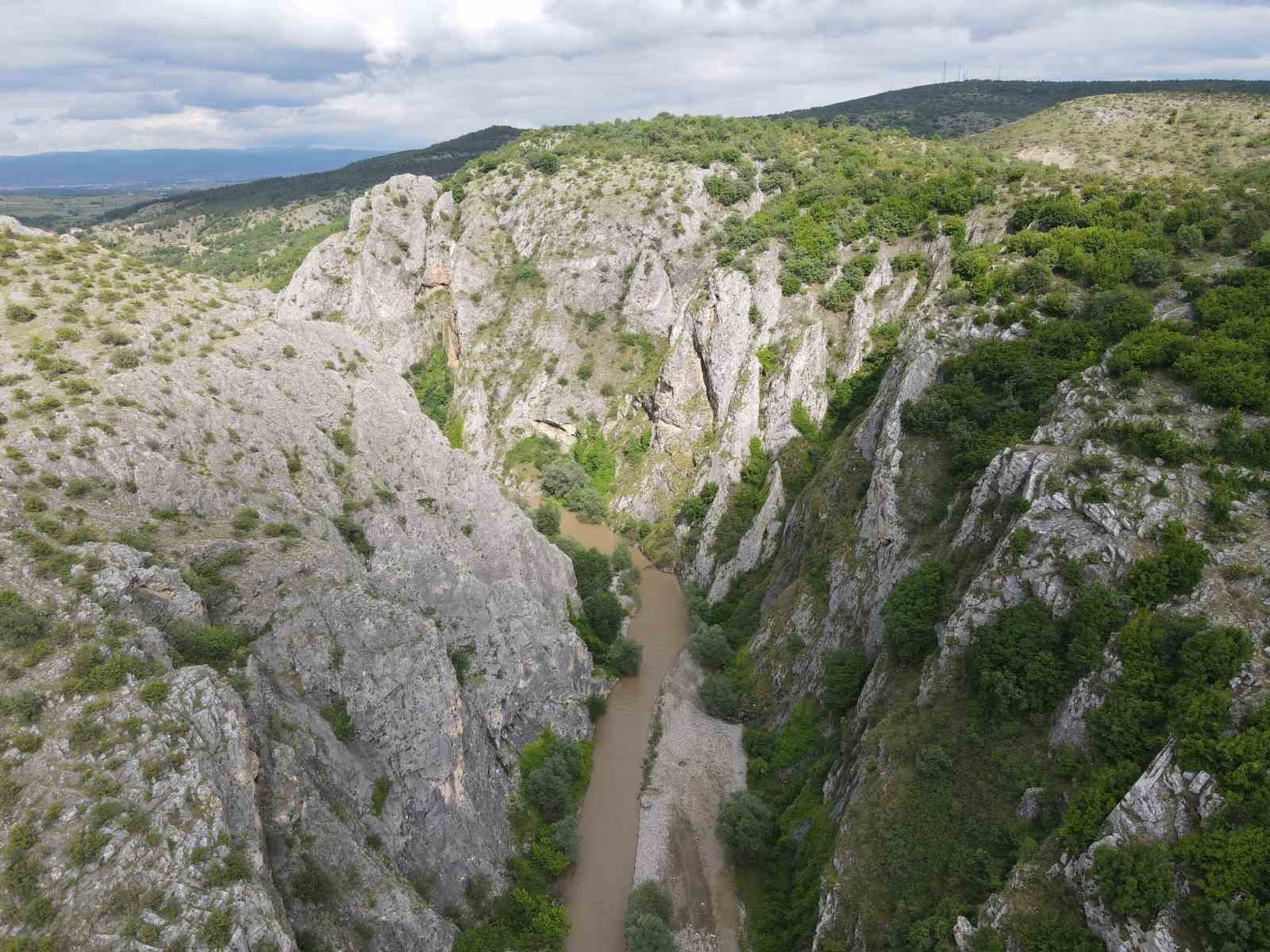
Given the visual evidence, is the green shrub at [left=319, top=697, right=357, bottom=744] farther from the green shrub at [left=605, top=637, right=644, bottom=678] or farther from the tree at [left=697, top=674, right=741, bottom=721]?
the tree at [left=697, top=674, right=741, bottom=721]

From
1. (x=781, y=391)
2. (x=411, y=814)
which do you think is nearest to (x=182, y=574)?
(x=411, y=814)

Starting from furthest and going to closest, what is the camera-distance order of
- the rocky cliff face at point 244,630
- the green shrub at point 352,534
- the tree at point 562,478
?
the tree at point 562,478, the green shrub at point 352,534, the rocky cliff face at point 244,630

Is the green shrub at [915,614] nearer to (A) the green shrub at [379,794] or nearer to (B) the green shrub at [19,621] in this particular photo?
(A) the green shrub at [379,794]

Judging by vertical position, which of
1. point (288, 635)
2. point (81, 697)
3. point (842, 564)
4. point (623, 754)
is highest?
point (81, 697)

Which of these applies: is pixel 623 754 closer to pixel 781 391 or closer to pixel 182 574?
pixel 182 574

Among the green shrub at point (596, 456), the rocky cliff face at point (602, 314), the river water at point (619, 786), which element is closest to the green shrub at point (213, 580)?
the river water at point (619, 786)

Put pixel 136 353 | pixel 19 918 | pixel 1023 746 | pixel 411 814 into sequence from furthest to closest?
pixel 136 353 < pixel 411 814 < pixel 1023 746 < pixel 19 918

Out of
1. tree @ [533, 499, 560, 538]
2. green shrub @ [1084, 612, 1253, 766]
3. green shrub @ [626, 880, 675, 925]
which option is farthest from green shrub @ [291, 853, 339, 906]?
tree @ [533, 499, 560, 538]

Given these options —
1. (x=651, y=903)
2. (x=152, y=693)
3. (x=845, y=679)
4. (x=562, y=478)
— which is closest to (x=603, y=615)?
(x=845, y=679)
